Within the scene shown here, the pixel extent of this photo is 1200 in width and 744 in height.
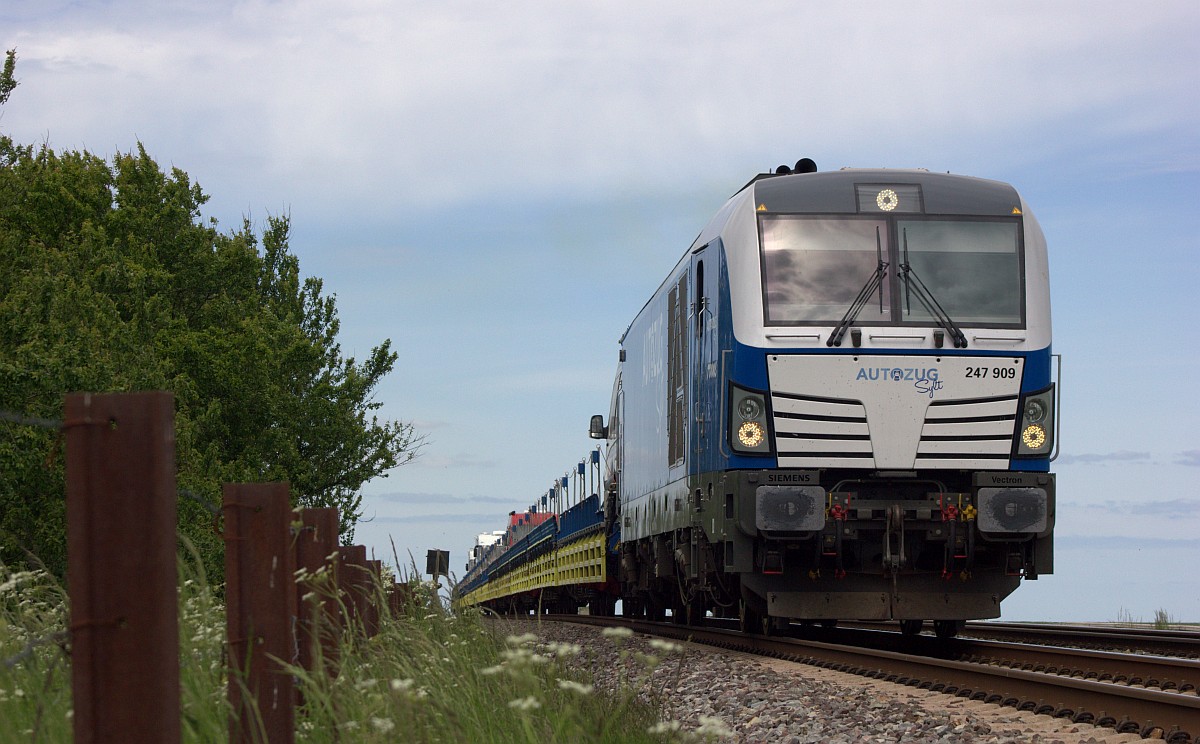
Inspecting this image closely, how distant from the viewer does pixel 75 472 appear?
115 inches

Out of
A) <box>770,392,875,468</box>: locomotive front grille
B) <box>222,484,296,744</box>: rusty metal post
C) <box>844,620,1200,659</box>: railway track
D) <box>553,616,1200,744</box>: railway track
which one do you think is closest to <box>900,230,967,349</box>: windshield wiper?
<box>770,392,875,468</box>: locomotive front grille

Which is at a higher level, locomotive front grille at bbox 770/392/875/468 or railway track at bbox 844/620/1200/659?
locomotive front grille at bbox 770/392/875/468

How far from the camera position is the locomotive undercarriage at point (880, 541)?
10977 millimetres

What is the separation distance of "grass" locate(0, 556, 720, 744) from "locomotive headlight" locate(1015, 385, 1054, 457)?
567 centimetres

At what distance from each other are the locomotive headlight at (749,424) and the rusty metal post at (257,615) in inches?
275

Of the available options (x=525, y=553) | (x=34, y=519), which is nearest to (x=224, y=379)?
(x=525, y=553)

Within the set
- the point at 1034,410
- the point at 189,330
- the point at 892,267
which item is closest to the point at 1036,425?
the point at 1034,410

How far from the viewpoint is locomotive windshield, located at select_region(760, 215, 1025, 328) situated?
11.3 meters

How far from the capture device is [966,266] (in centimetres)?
1150

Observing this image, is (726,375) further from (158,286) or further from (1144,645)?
Answer: (158,286)

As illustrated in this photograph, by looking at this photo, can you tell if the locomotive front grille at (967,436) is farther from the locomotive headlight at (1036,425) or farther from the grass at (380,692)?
the grass at (380,692)

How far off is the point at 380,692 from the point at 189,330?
32161mm

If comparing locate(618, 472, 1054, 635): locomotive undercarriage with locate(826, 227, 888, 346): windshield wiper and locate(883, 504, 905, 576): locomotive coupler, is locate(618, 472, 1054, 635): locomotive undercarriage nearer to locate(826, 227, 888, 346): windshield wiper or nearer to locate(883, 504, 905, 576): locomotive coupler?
locate(883, 504, 905, 576): locomotive coupler

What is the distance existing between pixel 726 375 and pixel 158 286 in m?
25.4
